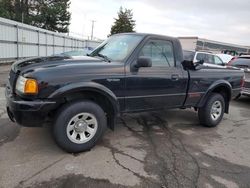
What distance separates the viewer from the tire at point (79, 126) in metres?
3.84

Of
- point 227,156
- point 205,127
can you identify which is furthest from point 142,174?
point 205,127

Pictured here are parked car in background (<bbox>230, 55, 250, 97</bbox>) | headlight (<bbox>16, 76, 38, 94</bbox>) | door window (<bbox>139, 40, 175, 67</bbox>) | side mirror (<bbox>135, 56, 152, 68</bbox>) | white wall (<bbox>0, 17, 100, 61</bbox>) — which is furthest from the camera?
white wall (<bbox>0, 17, 100, 61</bbox>)

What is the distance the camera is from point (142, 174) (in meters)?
3.54

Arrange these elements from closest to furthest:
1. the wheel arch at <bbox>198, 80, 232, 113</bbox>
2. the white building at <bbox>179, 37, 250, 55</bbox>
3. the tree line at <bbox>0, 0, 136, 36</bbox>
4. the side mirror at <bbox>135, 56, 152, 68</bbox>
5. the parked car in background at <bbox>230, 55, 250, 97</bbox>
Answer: the side mirror at <bbox>135, 56, 152, 68</bbox>
the wheel arch at <bbox>198, 80, 232, 113</bbox>
the parked car in background at <bbox>230, 55, 250, 97</bbox>
the tree line at <bbox>0, 0, 136, 36</bbox>
the white building at <bbox>179, 37, 250, 55</bbox>

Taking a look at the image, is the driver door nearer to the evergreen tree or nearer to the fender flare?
the fender flare

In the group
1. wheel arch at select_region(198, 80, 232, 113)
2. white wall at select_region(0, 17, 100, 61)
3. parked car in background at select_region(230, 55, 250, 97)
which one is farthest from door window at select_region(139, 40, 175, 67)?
white wall at select_region(0, 17, 100, 61)

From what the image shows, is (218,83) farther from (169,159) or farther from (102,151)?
(102,151)

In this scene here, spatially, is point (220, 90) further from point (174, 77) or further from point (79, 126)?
point (79, 126)

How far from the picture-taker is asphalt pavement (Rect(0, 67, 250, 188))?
3.35 meters

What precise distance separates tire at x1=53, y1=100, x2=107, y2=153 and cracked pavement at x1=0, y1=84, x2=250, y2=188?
17 centimetres

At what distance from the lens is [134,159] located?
399 centimetres

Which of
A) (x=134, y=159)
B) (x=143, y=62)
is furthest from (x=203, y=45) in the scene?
(x=134, y=159)

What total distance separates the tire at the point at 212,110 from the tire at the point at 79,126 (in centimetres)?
261

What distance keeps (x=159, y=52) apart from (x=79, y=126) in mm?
2110
